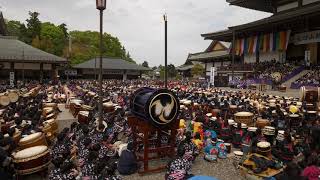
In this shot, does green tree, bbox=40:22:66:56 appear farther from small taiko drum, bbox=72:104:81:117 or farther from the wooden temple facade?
small taiko drum, bbox=72:104:81:117

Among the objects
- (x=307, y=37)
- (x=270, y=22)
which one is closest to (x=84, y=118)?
(x=270, y=22)

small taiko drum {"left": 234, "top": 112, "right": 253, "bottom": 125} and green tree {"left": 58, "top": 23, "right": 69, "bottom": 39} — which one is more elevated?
green tree {"left": 58, "top": 23, "right": 69, "bottom": 39}

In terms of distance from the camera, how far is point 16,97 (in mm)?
16703

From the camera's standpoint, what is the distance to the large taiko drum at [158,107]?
6.70 meters

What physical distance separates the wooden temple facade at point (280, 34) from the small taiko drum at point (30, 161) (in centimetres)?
2288

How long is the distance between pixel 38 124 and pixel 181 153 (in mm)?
5317

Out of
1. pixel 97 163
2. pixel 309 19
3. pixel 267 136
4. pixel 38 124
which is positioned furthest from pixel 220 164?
pixel 309 19

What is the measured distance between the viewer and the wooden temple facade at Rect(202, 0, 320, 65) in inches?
1051

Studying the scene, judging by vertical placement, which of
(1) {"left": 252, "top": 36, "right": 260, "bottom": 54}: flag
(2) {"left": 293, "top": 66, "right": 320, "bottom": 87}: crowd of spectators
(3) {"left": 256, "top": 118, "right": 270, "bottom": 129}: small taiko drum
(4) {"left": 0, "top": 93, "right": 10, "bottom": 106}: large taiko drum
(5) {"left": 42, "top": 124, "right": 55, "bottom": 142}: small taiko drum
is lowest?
(5) {"left": 42, "top": 124, "right": 55, "bottom": 142}: small taiko drum

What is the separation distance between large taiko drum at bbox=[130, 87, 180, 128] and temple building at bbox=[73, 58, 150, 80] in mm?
41809

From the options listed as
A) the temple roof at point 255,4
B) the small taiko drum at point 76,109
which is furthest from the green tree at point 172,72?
the small taiko drum at point 76,109

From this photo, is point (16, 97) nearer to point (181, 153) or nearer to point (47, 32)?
point (181, 153)

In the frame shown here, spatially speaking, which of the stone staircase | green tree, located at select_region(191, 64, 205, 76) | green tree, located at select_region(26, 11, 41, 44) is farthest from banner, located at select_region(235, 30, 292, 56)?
green tree, located at select_region(26, 11, 41, 44)

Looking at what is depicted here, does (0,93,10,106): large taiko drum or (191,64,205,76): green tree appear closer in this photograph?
(0,93,10,106): large taiko drum
